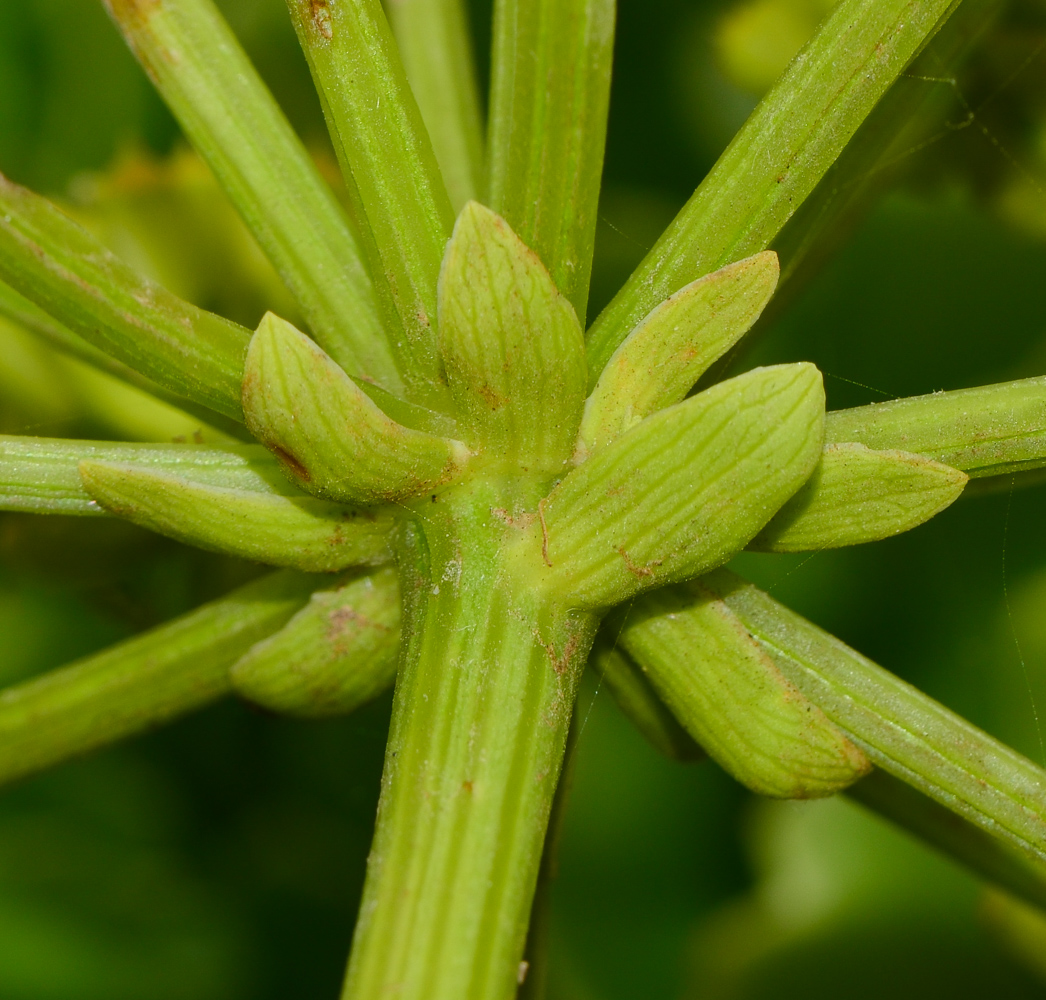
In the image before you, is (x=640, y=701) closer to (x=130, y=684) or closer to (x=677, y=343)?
(x=677, y=343)

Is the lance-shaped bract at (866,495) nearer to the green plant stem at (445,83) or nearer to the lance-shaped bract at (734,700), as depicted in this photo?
the lance-shaped bract at (734,700)

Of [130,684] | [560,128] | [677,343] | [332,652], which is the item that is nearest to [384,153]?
[560,128]

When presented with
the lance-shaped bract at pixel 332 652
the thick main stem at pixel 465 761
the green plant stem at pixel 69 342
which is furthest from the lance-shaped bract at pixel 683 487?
the green plant stem at pixel 69 342

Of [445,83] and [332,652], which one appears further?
[445,83]

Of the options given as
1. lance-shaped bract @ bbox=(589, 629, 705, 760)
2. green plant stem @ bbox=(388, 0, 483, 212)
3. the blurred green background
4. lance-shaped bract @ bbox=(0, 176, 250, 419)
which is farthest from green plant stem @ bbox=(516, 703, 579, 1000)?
the blurred green background

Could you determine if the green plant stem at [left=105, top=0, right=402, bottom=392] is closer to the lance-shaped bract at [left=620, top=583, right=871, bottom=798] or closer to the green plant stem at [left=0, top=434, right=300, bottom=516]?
the green plant stem at [left=0, top=434, right=300, bottom=516]
